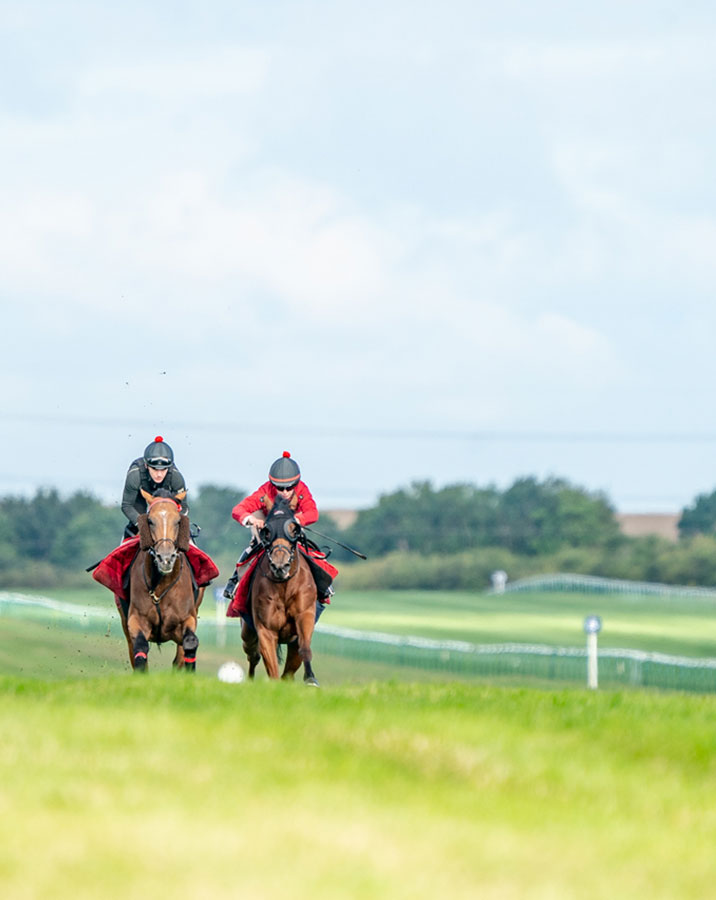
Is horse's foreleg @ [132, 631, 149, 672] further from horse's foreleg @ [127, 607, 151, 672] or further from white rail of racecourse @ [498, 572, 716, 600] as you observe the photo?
white rail of racecourse @ [498, 572, 716, 600]

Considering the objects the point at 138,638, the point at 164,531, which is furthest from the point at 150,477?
the point at 138,638

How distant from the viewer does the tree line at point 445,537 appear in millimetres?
110062

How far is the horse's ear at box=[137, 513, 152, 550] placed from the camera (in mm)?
16969

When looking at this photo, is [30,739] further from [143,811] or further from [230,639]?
[230,639]

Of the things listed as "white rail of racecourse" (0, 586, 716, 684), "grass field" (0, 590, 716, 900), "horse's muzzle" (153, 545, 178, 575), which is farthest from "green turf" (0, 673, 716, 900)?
"white rail of racecourse" (0, 586, 716, 684)

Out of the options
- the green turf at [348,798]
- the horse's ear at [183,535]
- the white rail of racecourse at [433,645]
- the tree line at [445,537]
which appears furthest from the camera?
the tree line at [445,537]

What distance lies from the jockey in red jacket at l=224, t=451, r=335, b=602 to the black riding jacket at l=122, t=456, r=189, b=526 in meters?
0.75

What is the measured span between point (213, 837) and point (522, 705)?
5613 mm

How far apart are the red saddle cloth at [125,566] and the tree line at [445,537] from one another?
273 feet

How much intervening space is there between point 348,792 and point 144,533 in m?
7.42

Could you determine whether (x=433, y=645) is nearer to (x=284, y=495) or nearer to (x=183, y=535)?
(x=284, y=495)

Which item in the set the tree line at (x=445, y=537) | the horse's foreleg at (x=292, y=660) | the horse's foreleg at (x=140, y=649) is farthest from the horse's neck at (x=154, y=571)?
the tree line at (x=445, y=537)

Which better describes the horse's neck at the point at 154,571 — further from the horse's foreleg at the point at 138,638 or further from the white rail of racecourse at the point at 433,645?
the white rail of racecourse at the point at 433,645

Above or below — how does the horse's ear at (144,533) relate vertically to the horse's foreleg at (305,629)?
above
